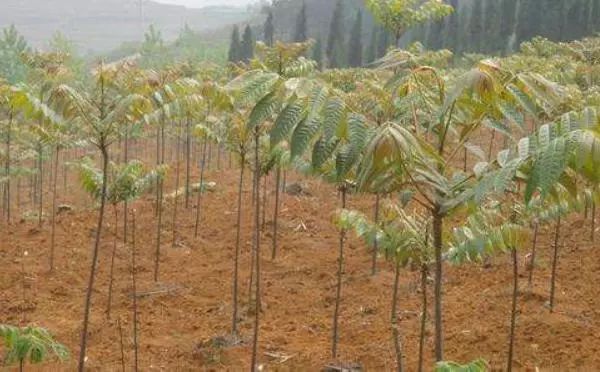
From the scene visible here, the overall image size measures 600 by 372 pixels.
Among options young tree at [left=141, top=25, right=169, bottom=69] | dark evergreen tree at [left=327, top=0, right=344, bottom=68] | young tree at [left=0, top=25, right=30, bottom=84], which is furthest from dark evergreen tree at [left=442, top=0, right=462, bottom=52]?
young tree at [left=0, top=25, right=30, bottom=84]

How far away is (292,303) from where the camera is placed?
427 inches

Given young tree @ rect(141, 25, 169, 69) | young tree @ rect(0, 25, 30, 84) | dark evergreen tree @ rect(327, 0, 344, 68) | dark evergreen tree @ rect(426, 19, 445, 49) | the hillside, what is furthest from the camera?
young tree @ rect(141, 25, 169, 69)

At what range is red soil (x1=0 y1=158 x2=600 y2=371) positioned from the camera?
8422 millimetres

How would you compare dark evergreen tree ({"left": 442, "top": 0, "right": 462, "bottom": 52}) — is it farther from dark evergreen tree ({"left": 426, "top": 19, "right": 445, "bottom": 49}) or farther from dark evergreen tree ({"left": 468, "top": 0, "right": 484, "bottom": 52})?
dark evergreen tree ({"left": 468, "top": 0, "right": 484, "bottom": 52})

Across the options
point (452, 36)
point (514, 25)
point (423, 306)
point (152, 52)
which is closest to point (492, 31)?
point (452, 36)

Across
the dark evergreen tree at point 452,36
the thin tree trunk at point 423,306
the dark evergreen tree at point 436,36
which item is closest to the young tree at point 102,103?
the thin tree trunk at point 423,306

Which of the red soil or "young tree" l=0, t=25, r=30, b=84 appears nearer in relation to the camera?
the red soil

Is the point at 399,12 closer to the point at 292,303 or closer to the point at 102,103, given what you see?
the point at 292,303

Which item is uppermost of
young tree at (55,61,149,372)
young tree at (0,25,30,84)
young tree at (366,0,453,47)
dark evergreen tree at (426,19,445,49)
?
dark evergreen tree at (426,19,445,49)

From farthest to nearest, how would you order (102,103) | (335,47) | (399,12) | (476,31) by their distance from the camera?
(335,47)
(476,31)
(399,12)
(102,103)

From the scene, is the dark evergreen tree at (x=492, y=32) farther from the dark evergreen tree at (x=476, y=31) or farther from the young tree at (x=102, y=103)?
the young tree at (x=102, y=103)

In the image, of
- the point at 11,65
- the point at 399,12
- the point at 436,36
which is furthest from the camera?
the point at 436,36

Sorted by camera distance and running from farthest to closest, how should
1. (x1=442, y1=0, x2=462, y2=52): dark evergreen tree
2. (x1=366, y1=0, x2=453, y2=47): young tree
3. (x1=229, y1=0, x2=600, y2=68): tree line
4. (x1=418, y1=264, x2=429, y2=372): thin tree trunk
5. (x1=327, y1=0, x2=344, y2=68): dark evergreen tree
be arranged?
(x1=442, y1=0, x2=462, y2=52): dark evergreen tree, (x1=327, y1=0, x2=344, y2=68): dark evergreen tree, (x1=229, y1=0, x2=600, y2=68): tree line, (x1=366, y1=0, x2=453, y2=47): young tree, (x1=418, y1=264, x2=429, y2=372): thin tree trunk

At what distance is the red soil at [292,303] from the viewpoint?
8.42 metres
